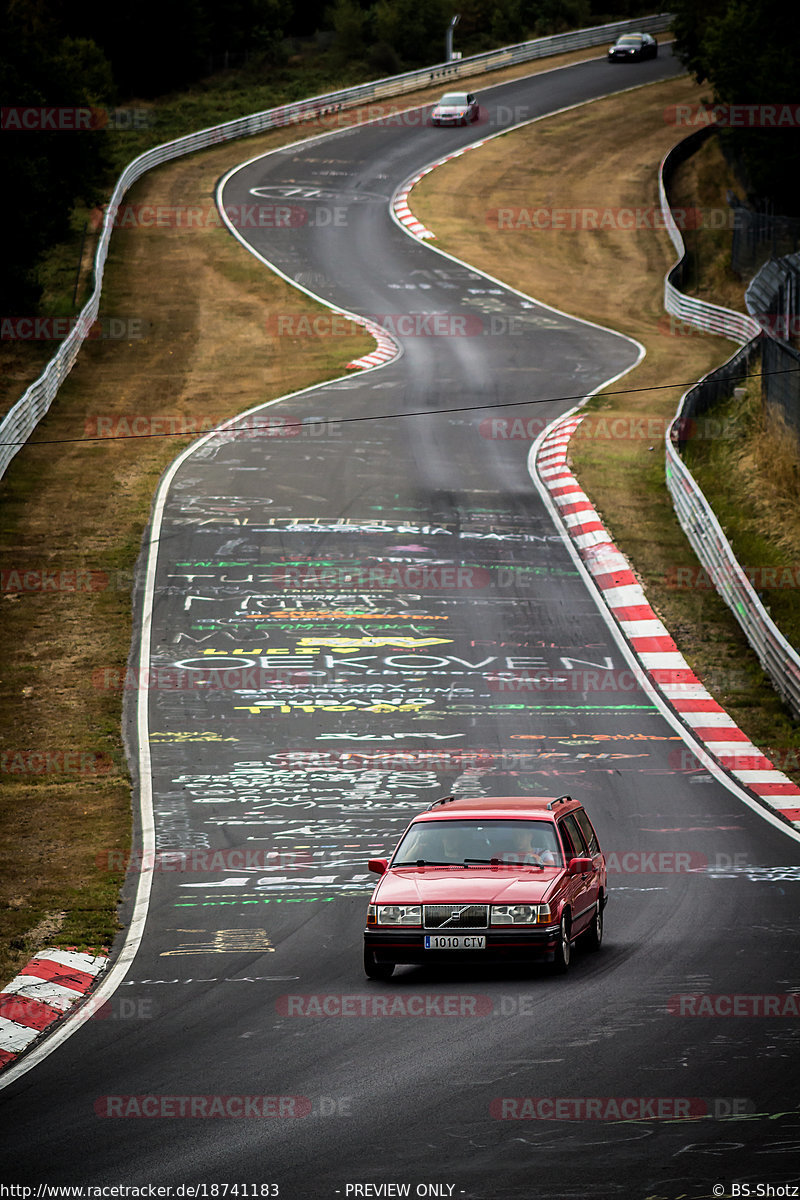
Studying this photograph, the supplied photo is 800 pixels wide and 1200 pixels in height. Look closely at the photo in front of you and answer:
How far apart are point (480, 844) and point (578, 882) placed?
2.94ft

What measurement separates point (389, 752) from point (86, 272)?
36692 millimetres

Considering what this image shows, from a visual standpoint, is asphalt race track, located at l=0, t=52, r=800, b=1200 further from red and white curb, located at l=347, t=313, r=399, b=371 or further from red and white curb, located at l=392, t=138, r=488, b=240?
red and white curb, located at l=392, t=138, r=488, b=240

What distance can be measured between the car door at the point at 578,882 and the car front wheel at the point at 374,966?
4.99 ft

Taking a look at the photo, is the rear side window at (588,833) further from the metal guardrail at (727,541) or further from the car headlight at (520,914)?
the metal guardrail at (727,541)

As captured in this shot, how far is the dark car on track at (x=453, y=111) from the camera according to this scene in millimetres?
73562

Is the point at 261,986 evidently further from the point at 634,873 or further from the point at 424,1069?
the point at 634,873

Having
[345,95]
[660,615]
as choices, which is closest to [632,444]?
[660,615]

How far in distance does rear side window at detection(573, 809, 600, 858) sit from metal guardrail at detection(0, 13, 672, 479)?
2121 cm

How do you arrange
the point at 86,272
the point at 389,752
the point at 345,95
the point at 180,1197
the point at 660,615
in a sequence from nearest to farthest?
the point at 180,1197
the point at 389,752
the point at 660,615
the point at 86,272
the point at 345,95

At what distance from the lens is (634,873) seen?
49.4 feet

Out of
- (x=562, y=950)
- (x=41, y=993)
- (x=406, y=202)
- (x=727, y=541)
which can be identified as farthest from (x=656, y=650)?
(x=406, y=202)

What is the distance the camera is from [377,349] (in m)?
44.4

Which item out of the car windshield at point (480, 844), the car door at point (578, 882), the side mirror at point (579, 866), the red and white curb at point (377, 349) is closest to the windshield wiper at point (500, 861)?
the car windshield at point (480, 844)

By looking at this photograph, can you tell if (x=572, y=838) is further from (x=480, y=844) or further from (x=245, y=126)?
(x=245, y=126)
